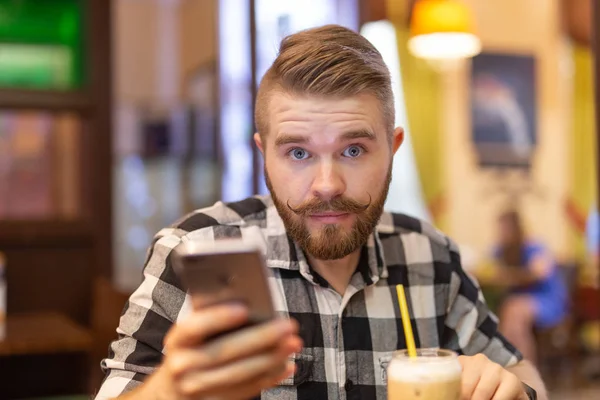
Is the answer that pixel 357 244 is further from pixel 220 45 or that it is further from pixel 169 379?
pixel 220 45

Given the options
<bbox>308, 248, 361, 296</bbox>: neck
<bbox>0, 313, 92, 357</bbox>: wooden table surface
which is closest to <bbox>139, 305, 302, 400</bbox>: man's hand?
<bbox>308, 248, 361, 296</bbox>: neck

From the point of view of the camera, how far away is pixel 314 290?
1695 millimetres

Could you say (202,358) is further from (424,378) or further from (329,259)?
(329,259)

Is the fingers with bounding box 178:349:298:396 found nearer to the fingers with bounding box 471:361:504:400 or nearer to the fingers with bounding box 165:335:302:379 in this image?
the fingers with bounding box 165:335:302:379

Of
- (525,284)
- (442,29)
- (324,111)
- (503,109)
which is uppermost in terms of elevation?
A: (442,29)

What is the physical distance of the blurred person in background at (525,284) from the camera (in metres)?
7.19

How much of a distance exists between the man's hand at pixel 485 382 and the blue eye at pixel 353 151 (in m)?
0.43

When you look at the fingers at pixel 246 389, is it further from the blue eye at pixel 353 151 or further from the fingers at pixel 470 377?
the blue eye at pixel 353 151

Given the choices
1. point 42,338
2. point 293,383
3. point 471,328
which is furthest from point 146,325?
point 42,338

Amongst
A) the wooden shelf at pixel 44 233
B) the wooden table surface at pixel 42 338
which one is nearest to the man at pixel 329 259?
the wooden table surface at pixel 42 338

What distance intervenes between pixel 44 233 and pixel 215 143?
120 centimetres

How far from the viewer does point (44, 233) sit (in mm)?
4820

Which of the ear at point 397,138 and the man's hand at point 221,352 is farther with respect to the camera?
the ear at point 397,138

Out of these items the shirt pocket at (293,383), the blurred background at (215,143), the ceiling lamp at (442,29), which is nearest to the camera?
the shirt pocket at (293,383)
